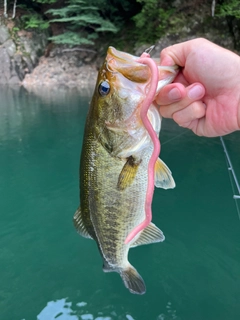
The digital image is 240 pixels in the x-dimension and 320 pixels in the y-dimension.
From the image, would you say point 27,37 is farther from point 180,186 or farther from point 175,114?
point 175,114

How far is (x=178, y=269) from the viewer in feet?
15.7

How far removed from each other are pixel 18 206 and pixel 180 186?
363 cm

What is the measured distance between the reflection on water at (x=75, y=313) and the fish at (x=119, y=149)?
248 cm

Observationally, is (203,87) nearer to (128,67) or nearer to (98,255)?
(128,67)

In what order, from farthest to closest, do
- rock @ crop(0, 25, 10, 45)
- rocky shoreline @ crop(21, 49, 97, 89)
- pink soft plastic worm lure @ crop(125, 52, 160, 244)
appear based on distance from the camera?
rock @ crop(0, 25, 10, 45) → rocky shoreline @ crop(21, 49, 97, 89) → pink soft plastic worm lure @ crop(125, 52, 160, 244)

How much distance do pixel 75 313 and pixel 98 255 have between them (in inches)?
47.4

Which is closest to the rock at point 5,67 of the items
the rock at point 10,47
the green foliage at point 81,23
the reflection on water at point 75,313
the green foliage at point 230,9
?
the rock at point 10,47

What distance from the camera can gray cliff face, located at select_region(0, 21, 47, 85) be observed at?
72.7 feet

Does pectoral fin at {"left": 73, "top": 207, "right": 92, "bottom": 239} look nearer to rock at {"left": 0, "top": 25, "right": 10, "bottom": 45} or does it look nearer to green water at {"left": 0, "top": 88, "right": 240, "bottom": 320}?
green water at {"left": 0, "top": 88, "right": 240, "bottom": 320}

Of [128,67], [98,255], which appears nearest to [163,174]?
[128,67]

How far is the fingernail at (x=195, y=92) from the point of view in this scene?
6.37 feet

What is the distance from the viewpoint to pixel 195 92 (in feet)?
6.40

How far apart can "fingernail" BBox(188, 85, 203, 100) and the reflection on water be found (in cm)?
306

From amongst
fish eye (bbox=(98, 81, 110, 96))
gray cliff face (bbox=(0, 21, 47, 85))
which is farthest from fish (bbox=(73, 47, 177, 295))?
gray cliff face (bbox=(0, 21, 47, 85))
